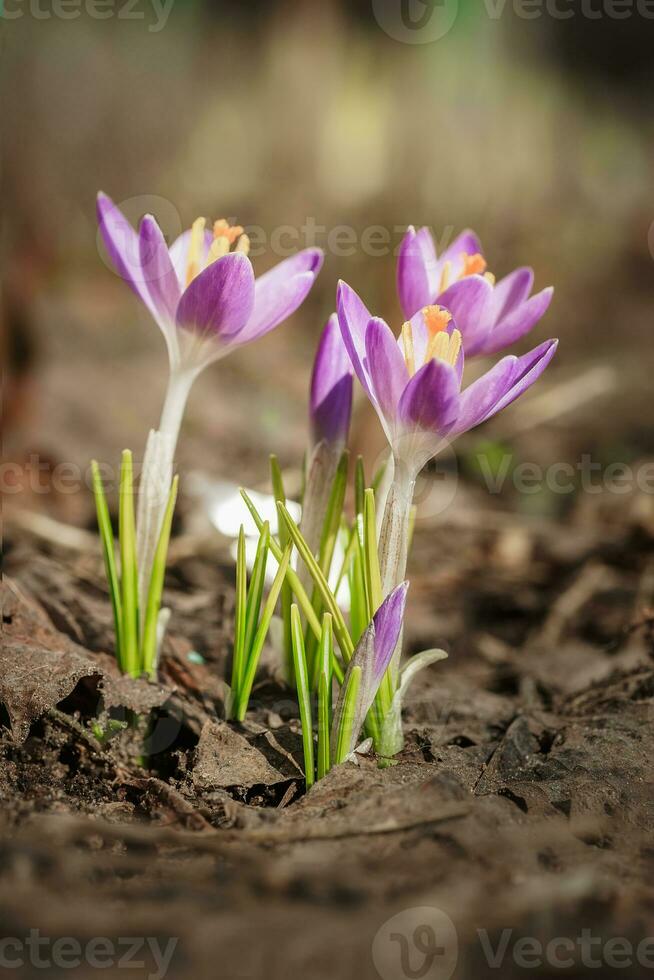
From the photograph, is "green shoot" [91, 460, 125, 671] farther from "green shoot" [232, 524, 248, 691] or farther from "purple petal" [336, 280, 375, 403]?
"purple petal" [336, 280, 375, 403]

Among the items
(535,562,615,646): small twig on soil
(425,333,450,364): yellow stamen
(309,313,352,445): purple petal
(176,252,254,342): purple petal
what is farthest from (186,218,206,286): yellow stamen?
(535,562,615,646): small twig on soil

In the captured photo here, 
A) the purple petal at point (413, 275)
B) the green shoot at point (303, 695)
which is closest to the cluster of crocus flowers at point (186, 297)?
the purple petal at point (413, 275)

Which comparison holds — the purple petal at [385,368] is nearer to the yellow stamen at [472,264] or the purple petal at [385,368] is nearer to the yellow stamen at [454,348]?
the yellow stamen at [454,348]

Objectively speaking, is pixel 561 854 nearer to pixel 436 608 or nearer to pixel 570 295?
pixel 436 608

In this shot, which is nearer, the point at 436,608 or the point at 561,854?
the point at 561,854

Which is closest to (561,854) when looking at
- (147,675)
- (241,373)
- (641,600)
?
(147,675)

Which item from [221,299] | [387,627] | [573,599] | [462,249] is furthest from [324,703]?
[573,599]
